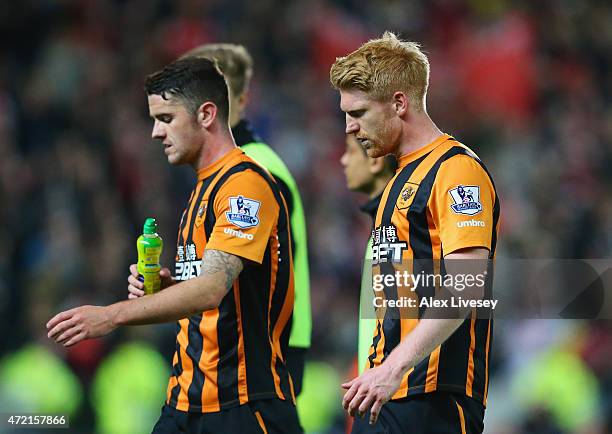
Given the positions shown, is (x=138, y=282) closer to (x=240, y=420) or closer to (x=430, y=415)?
(x=240, y=420)

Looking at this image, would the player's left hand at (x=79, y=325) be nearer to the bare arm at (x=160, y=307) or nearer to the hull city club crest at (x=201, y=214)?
the bare arm at (x=160, y=307)

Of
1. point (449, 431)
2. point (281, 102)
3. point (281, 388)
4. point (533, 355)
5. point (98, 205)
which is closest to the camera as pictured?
point (449, 431)

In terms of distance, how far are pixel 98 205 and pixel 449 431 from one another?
6411 millimetres

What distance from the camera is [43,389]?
27.0ft

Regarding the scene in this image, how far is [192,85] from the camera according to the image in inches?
178

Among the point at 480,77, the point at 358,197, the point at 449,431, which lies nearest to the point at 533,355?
the point at 358,197

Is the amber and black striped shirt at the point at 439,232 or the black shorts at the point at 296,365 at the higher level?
the amber and black striped shirt at the point at 439,232

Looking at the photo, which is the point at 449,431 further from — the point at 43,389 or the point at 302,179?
the point at 302,179

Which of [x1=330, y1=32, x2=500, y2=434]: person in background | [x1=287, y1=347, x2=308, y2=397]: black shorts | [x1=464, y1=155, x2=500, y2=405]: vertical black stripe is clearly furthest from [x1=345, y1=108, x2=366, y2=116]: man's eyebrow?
[x1=287, y1=347, x2=308, y2=397]: black shorts

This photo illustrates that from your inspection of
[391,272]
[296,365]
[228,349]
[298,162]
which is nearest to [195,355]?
[228,349]

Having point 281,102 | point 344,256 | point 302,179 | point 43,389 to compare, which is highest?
point 281,102

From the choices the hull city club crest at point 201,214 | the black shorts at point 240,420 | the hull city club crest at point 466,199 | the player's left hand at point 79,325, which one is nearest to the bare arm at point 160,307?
the player's left hand at point 79,325

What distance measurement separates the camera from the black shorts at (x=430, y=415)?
3863 millimetres

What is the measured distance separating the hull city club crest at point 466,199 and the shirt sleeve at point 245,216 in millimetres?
810
